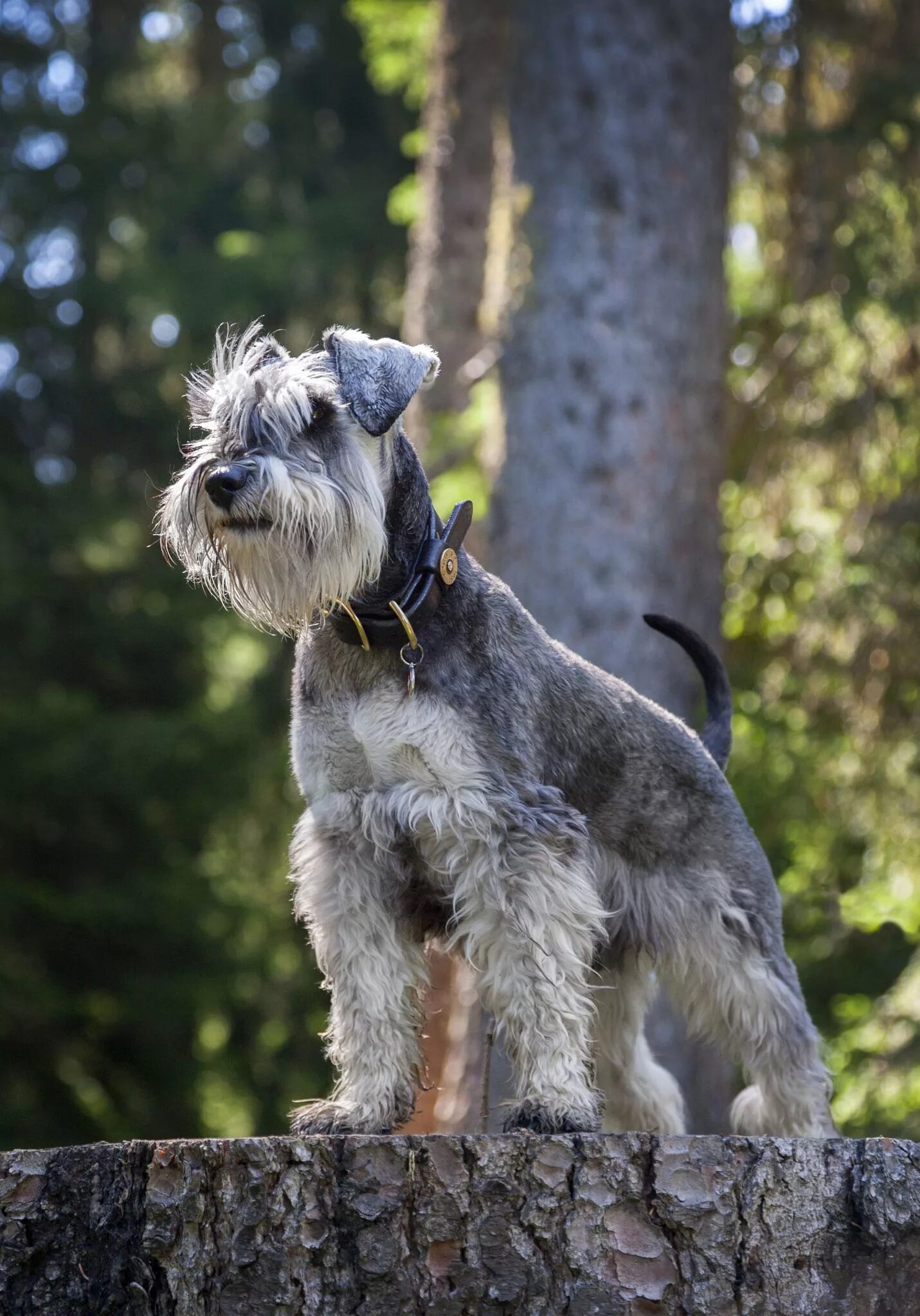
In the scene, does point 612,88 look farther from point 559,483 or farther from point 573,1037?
point 573,1037

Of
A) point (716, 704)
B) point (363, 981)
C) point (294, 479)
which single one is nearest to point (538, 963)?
point (363, 981)

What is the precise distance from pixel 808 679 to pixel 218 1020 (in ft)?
30.8

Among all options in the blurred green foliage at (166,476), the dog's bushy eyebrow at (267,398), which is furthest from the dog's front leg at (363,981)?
the blurred green foliage at (166,476)

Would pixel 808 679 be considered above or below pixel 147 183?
below

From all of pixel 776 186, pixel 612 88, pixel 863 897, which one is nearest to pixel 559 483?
pixel 612 88

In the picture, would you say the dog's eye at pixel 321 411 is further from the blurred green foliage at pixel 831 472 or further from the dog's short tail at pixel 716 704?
the blurred green foliage at pixel 831 472

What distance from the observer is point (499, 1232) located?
3379mm

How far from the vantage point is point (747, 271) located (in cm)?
1327

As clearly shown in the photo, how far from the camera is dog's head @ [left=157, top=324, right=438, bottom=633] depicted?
13.1ft

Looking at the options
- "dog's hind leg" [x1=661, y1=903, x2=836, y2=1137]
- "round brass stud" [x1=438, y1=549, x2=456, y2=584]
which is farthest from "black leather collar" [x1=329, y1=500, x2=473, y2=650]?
"dog's hind leg" [x1=661, y1=903, x2=836, y2=1137]

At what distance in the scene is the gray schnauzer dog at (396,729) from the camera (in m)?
4.06

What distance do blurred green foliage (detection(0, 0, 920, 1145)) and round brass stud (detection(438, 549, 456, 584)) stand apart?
444cm

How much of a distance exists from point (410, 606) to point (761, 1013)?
192 centimetres

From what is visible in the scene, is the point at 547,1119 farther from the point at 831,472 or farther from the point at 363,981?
the point at 831,472
